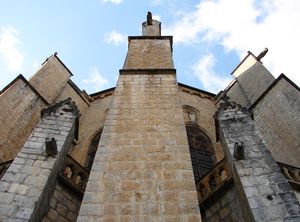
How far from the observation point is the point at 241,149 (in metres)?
4.85

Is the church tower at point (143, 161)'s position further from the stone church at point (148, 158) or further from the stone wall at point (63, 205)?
the stone wall at point (63, 205)

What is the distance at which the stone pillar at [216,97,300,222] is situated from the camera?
4.00 meters

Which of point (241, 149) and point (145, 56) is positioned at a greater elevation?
point (145, 56)

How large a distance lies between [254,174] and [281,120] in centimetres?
443

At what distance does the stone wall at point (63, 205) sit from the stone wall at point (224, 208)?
7.54 feet

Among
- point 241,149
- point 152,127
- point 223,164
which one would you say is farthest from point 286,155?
point 152,127

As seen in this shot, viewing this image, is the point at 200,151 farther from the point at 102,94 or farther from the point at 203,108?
the point at 102,94

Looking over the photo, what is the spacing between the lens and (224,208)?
5.56 metres

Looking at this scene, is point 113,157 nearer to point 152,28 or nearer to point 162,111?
point 162,111

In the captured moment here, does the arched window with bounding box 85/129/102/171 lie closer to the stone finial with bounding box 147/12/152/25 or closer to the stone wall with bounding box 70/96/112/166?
the stone wall with bounding box 70/96/112/166

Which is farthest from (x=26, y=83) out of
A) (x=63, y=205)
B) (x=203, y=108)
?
(x=203, y=108)

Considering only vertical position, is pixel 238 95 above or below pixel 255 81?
above

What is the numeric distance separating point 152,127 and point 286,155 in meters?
4.17

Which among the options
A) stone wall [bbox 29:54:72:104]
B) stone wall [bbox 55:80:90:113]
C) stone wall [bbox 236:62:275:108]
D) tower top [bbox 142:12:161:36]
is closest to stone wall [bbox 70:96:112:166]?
stone wall [bbox 55:80:90:113]
